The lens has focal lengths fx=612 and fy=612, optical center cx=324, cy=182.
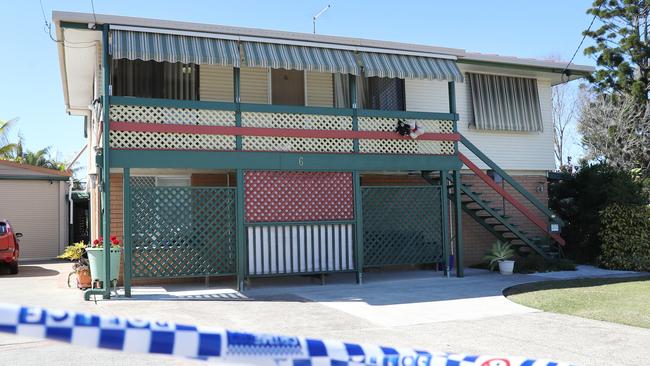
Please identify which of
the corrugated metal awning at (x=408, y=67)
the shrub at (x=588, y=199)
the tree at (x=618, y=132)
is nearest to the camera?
the corrugated metal awning at (x=408, y=67)

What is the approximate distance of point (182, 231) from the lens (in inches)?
439

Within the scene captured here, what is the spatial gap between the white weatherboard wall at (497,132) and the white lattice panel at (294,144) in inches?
129

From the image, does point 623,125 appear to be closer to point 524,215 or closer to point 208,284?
point 524,215

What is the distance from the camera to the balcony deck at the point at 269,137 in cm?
1068

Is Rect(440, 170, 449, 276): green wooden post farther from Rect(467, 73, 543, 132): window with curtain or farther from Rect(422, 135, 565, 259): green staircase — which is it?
Rect(467, 73, 543, 132): window with curtain

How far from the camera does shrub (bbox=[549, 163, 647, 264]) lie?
1463cm

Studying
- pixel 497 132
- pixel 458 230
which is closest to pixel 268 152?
pixel 458 230

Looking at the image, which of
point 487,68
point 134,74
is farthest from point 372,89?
point 134,74

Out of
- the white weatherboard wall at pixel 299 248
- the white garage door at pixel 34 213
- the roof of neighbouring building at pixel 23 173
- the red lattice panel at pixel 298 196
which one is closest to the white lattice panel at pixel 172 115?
the red lattice panel at pixel 298 196

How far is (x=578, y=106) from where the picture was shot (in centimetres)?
2934

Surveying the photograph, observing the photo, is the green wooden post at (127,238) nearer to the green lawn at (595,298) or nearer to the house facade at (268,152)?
the house facade at (268,152)

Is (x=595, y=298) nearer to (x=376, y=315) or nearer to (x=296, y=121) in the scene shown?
(x=376, y=315)

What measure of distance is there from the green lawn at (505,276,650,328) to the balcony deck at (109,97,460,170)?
341 centimetres

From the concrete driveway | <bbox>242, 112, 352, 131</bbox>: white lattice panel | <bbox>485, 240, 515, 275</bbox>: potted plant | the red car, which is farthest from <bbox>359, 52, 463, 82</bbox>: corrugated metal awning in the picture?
the red car
